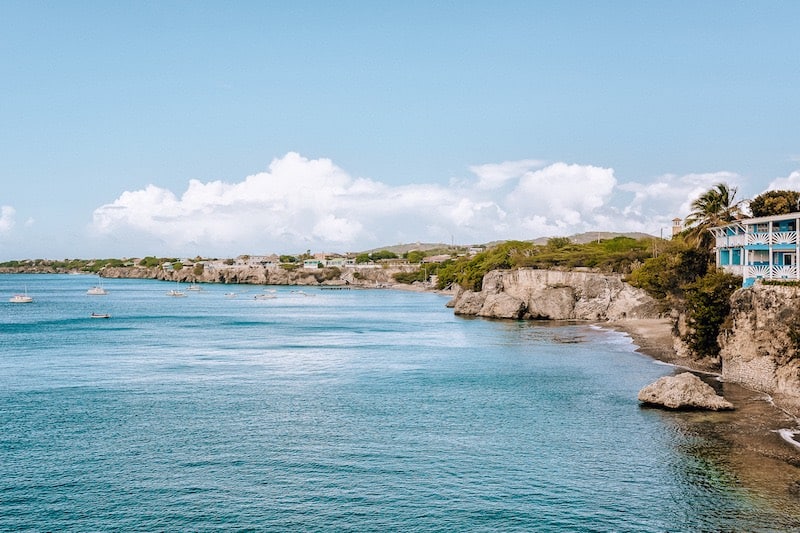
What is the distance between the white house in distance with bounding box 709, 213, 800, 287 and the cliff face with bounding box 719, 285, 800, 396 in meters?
2.57

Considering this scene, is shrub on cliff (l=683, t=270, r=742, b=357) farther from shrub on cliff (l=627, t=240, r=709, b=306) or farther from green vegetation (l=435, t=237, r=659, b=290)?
green vegetation (l=435, t=237, r=659, b=290)

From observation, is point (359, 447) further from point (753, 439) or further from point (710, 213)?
point (710, 213)

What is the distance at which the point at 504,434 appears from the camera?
34.3 m

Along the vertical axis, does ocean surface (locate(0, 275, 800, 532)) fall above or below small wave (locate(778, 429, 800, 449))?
below

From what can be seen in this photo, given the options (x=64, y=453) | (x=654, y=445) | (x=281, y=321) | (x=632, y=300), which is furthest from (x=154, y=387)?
(x=632, y=300)

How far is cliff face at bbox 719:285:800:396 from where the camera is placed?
1517 inches

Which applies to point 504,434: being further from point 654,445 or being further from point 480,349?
point 480,349

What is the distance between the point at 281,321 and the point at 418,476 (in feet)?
267

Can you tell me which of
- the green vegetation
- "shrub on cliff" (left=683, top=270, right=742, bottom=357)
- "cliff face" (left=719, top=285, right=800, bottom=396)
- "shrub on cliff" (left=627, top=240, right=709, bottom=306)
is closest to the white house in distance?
"shrub on cliff" (left=683, top=270, right=742, bottom=357)

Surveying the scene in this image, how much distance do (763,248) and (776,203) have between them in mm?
13678

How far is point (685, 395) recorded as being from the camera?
123ft

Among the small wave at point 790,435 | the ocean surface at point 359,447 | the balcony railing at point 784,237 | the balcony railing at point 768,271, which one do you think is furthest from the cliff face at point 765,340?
the small wave at point 790,435

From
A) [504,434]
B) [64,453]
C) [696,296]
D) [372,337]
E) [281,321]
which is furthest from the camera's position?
[281,321]

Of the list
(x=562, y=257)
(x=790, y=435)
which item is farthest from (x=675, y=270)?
(x=562, y=257)
